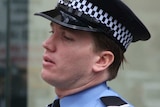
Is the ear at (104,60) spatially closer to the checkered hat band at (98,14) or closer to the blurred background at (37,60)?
the checkered hat band at (98,14)

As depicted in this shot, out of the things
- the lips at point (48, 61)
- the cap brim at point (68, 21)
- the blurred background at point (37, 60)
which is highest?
the cap brim at point (68, 21)

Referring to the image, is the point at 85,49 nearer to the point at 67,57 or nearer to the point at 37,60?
the point at 67,57

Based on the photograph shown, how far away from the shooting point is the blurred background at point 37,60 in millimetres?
4965

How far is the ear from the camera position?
5.43ft

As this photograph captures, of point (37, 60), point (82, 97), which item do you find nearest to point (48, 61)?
point (82, 97)

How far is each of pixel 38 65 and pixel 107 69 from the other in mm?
3685

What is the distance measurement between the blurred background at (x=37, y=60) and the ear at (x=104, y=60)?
3.21 m

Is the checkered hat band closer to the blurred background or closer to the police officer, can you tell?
the police officer

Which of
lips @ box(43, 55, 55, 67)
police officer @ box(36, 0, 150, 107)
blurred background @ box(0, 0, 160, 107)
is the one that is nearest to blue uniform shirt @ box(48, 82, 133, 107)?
police officer @ box(36, 0, 150, 107)

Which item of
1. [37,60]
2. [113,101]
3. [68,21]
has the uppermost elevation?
[68,21]

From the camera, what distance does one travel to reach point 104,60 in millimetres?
1669

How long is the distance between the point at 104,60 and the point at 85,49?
0.09m

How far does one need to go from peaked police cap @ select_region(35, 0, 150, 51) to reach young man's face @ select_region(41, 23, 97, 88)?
36 millimetres

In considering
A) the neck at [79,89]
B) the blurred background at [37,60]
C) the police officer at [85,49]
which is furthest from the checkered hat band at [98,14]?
the blurred background at [37,60]
